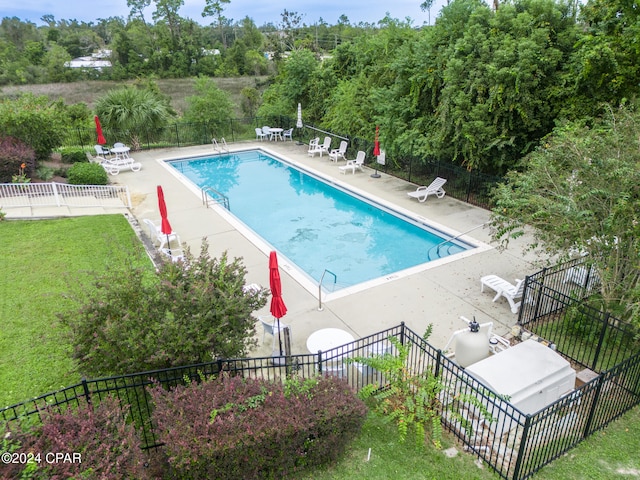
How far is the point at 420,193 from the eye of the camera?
15.4 meters

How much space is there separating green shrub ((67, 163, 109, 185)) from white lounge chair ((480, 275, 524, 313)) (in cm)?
1431

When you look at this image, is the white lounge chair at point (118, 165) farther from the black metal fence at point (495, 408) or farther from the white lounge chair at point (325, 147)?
the black metal fence at point (495, 408)

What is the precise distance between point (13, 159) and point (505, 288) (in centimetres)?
1594

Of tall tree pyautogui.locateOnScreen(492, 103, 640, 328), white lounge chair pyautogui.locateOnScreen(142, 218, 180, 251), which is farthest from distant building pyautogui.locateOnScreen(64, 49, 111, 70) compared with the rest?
tall tree pyautogui.locateOnScreen(492, 103, 640, 328)

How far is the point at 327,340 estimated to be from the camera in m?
7.48

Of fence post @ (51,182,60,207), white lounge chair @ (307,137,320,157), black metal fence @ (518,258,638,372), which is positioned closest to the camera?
black metal fence @ (518,258,638,372)

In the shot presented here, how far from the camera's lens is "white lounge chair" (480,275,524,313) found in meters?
8.94

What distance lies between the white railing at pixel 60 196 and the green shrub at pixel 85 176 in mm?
929

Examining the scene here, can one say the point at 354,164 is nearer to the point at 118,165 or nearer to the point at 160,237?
the point at 160,237

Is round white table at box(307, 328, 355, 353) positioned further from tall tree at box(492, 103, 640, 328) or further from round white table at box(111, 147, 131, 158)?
round white table at box(111, 147, 131, 158)

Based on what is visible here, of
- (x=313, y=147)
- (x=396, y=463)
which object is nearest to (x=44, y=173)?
(x=313, y=147)

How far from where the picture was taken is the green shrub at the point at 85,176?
16.6 meters

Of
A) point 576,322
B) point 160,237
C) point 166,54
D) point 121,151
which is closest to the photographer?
point 576,322

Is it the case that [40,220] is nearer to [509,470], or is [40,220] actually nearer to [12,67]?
[509,470]
